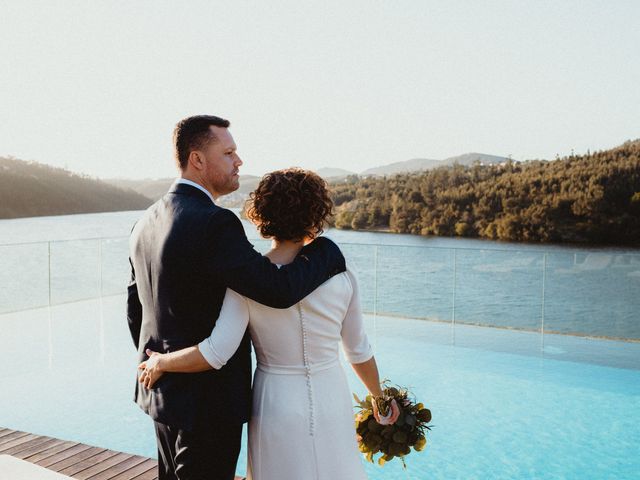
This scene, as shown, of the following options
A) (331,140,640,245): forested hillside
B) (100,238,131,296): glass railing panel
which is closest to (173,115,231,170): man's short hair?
(100,238,131,296): glass railing panel

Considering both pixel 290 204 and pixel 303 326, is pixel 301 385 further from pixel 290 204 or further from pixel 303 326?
pixel 290 204

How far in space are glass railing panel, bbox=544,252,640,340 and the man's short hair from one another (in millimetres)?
6235

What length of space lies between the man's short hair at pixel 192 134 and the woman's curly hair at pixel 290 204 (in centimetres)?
19

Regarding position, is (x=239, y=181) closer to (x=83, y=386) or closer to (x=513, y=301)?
(x=83, y=386)

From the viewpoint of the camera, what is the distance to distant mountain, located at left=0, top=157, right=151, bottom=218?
1827cm

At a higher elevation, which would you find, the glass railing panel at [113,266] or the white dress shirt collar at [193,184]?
the white dress shirt collar at [193,184]

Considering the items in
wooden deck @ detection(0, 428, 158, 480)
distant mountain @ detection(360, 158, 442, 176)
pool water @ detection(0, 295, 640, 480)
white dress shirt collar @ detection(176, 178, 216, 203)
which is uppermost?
distant mountain @ detection(360, 158, 442, 176)

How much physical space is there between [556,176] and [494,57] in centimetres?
852

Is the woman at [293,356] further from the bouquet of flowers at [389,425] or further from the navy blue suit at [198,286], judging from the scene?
the bouquet of flowers at [389,425]

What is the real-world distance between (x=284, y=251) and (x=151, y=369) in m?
0.46

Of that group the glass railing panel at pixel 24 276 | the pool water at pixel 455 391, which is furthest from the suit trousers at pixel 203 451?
the glass railing panel at pixel 24 276

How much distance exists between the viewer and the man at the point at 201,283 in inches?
57.6

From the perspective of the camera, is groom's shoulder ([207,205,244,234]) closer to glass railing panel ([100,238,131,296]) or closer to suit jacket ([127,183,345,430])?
suit jacket ([127,183,345,430])

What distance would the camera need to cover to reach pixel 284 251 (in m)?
1.64
